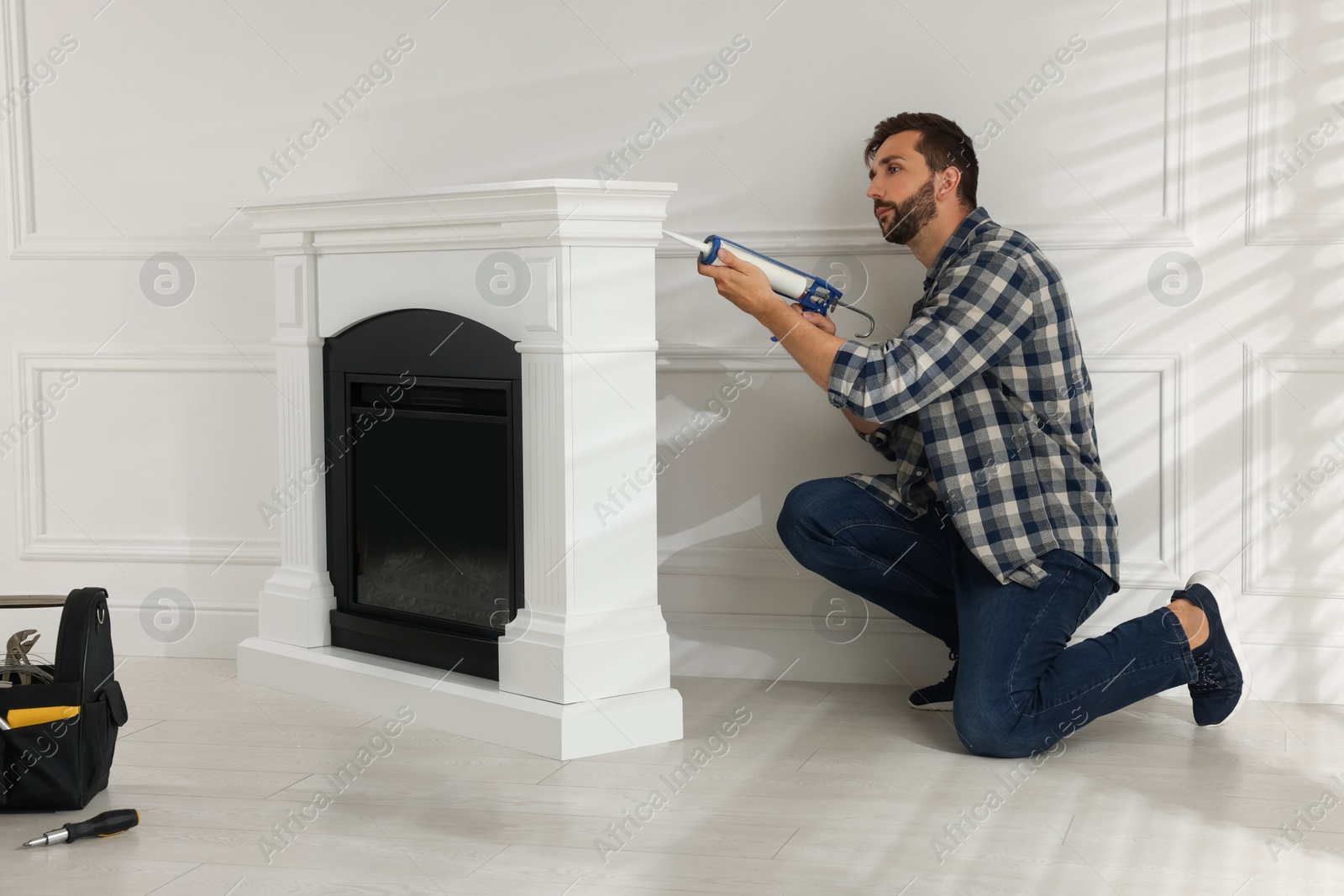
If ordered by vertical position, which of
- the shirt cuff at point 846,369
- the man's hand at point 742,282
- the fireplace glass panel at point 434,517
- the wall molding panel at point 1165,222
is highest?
the wall molding panel at point 1165,222

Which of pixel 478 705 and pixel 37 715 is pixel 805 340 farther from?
pixel 37 715

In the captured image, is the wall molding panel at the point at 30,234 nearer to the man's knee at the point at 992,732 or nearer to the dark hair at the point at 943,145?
the dark hair at the point at 943,145

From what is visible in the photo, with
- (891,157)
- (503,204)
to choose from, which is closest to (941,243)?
(891,157)

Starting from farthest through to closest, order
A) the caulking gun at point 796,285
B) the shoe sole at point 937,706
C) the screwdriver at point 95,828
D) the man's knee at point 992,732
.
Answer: the shoe sole at point 937,706 < the caulking gun at point 796,285 < the man's knee at point 992,732 < the screwdriver at point 95,828

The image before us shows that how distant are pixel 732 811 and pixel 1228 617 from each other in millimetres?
1136

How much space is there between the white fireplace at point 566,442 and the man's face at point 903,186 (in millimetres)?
474

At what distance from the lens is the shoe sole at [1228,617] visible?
2.48 m

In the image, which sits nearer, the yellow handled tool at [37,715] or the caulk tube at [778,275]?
the yellow handled tool at [37,715]

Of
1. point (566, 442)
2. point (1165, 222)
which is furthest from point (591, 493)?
point (1165, 222)

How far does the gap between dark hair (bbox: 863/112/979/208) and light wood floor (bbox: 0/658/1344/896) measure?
1113mm

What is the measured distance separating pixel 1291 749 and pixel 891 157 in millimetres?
1385

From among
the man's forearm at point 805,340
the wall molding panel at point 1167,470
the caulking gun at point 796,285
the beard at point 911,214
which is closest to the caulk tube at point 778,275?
the caulking gun at point 796,285

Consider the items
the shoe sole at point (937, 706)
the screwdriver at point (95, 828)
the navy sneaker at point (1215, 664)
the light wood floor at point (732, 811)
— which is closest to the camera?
the light wood floor at point (732, 811)

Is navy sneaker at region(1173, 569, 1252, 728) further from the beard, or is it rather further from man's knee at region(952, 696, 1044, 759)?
the beard
